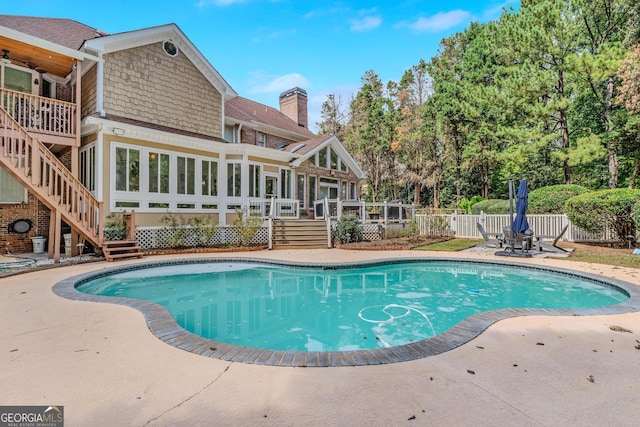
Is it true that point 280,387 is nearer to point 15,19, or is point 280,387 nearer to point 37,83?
point 37,83

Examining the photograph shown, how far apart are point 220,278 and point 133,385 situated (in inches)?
228

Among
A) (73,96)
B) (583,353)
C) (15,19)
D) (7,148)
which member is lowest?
(583,353)

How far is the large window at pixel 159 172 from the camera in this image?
40.2 feet

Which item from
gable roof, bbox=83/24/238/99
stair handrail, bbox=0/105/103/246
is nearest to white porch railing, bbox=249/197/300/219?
gable roof, bbox=83/24/238/99

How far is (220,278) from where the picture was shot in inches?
332

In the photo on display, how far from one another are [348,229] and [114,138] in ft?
31.5

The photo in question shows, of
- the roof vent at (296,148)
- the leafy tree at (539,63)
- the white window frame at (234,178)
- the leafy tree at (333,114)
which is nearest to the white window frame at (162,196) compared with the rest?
the white window frame at (234,178)

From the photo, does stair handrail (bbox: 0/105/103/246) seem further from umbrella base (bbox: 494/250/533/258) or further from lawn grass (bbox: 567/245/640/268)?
lawn grass (bbox: 567/245/640/268)

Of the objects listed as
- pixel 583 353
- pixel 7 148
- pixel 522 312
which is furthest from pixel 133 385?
pixel 7 148

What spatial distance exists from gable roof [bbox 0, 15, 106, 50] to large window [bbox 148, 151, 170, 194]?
17.0ft

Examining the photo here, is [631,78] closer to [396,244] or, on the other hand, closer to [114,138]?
[396,244]

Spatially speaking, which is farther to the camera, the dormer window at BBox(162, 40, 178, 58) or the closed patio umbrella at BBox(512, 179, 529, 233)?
the dormer window at BBox(162, 40, 178, 58)

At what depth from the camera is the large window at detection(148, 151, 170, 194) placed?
12.3 metres
